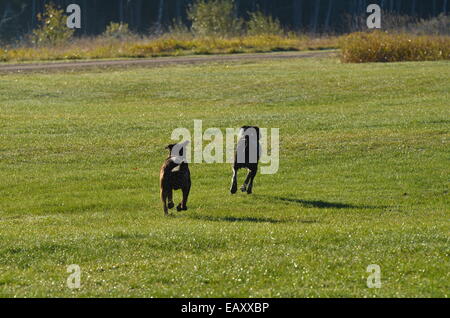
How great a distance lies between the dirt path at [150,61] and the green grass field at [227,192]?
5.31 meters

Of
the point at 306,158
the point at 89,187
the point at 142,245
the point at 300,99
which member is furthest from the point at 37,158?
the point at 300,99

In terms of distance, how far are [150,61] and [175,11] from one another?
183ft

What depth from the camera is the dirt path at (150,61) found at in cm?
4547

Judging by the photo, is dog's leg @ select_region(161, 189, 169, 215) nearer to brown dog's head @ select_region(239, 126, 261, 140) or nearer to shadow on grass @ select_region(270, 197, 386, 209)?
brown dog's head @ select_region(239, 126, 261, 140)

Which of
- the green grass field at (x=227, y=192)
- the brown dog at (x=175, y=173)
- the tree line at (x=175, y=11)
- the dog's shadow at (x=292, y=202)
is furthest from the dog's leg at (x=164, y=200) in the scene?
the tree line at (x=175, y=11)

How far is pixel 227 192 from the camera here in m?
18.1

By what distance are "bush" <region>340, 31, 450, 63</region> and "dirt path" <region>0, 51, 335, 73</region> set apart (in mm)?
4595

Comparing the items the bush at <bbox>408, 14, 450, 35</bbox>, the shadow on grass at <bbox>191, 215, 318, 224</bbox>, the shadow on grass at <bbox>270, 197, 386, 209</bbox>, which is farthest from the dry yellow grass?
the shadow on grass at <bbox>191, 215, 318, 224</bbox>

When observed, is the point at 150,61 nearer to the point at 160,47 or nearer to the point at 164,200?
the point at 160,47

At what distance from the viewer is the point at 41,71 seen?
43.7m

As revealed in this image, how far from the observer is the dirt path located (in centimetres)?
4547

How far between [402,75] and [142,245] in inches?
1142

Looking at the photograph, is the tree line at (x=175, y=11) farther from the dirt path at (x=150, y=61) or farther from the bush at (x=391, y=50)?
the bush at (x=391, y=50)

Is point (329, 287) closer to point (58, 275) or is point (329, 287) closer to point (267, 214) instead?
point (58, 275)
